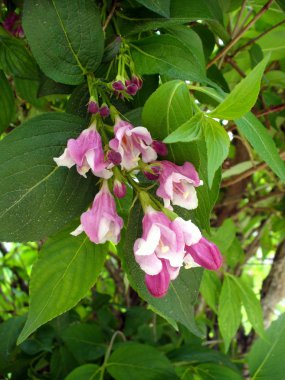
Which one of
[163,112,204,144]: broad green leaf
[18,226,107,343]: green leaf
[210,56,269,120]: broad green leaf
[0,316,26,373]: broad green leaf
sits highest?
[210,56,269,120]: broad green leaf

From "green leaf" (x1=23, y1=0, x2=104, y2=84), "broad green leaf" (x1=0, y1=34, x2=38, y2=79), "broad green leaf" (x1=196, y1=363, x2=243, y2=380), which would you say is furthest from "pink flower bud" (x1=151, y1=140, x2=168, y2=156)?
"broad green leaf" (x1=196, y1=363, x2=243, y2=380)

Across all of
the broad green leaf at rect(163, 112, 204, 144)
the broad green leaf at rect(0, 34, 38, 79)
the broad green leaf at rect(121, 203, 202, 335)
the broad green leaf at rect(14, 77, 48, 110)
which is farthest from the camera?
the broad green leaf at rect(14, 77, 48, 110)

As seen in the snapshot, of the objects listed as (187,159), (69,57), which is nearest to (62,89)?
(69,57)

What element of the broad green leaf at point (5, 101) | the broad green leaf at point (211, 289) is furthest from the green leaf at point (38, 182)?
the broad green leaf at point (211, 289)

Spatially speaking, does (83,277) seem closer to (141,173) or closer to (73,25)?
(141,173)

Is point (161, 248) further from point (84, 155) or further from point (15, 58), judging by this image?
point (15, 58)

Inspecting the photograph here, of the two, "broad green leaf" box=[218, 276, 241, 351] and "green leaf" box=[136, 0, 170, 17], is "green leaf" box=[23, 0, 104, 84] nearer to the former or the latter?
"green leaf" box=[136, 0, 170, 17]

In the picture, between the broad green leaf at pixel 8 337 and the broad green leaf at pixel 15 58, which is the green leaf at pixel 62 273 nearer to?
the broad green leaf at pixel 15 58
